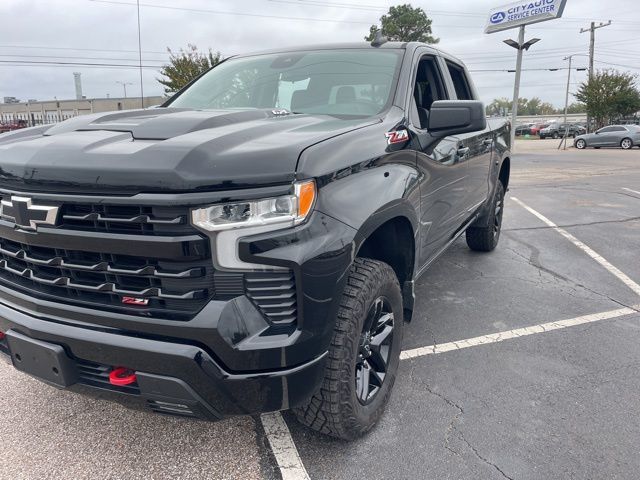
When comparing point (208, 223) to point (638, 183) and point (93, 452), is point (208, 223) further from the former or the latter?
point (638, 183)

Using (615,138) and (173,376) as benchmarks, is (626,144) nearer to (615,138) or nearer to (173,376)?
(615,138)

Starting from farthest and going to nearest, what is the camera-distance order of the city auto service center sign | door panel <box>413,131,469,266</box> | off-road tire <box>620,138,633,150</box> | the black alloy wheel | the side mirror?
off-road tire <box>620,138,633,150</box> → the city auto service center sign → door panel <box>413,131,469,266</box> → the side mirror → the black alloy wheel

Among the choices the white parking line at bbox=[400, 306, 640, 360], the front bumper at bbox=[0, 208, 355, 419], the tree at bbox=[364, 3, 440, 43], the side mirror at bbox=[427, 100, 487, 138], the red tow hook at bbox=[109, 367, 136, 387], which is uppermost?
the tree at bbox=[364, 3, 440, 43]

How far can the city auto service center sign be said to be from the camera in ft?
74.8

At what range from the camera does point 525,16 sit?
24.0 meters

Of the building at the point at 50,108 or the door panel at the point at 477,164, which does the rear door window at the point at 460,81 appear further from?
the building at the point at 50,108

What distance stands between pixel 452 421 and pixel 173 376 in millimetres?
1523

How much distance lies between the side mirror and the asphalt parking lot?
1.49m

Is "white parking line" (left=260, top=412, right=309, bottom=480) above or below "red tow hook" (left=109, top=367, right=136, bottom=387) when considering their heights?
below

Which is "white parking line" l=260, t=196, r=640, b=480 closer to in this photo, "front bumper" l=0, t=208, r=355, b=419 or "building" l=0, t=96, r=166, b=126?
"front bumper" l=0, t=208, r=355, b=419

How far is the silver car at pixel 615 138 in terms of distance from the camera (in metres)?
27.2

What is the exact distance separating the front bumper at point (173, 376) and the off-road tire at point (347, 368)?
15cm

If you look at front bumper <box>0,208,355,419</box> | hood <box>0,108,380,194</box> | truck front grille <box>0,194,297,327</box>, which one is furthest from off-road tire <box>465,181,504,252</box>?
truck front grille <box>0,194,297,327</box>

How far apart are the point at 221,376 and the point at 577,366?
2.45 meters
